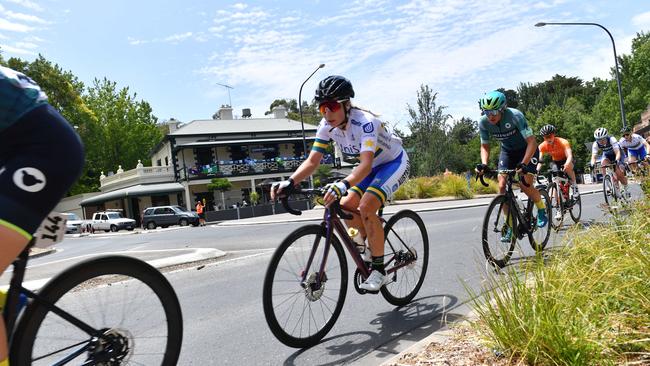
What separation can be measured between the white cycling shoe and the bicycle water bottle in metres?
0.16

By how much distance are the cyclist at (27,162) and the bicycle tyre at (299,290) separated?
5.00 ft

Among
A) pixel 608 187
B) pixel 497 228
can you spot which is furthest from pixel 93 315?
pixel 608 187

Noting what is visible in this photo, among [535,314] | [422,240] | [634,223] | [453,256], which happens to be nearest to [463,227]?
[453,256]

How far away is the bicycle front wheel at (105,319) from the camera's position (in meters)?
2.15

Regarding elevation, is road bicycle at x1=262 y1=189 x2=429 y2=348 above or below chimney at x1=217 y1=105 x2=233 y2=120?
below

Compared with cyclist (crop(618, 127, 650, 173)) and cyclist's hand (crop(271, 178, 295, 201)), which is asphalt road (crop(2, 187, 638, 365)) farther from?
cyclist (crop(618, 127, 650, 173))

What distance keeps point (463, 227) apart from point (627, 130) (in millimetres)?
4560

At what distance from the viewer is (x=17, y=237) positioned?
6.34 ft

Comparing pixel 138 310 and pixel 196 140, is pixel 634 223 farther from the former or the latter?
pixel 196 140

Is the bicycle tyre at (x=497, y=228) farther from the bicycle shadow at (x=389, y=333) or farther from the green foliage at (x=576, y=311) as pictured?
the green foliage at (x=576, y=311)

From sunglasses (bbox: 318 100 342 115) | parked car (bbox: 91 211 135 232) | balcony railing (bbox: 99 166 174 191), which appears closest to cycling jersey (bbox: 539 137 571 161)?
sunglasses (bbox: 318 100 342 115)

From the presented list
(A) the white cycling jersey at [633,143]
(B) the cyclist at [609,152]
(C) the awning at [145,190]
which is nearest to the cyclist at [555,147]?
(B) the cyclist at [609,152]

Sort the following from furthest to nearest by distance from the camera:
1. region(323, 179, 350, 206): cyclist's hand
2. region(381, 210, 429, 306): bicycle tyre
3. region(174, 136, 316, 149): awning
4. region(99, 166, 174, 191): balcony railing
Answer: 1. region(99, 166, 174, 191): balcony railing
2. region(174, 136, 316, 149): awning
3. region(381, 210, 429, 306): bicycle tyre
4. region(323, 179, 350, 206): cyclist's hand

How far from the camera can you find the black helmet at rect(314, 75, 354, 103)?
12.9ft
